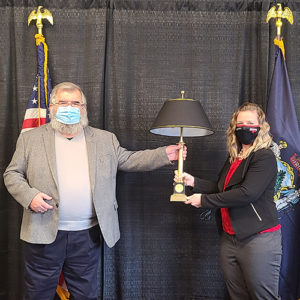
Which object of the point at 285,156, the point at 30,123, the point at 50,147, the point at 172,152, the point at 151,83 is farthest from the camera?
the point at 151,83

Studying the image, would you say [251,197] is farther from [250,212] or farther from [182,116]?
[182,116]

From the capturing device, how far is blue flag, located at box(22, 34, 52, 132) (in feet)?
8.27

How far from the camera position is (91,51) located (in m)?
2.62

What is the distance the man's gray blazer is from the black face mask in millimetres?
486

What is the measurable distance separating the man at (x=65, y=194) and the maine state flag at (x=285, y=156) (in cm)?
75

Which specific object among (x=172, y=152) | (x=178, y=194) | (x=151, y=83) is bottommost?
(x=178, y=194)

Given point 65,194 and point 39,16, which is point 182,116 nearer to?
point 65,194

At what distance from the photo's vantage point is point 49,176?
2062 millimetres

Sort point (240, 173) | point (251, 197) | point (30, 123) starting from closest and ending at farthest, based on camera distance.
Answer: point (251, 197)
point (240, 173)
point (30, 123)

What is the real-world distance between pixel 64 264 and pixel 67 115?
36.5 inches

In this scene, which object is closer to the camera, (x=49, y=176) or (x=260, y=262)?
(x=260, y=262)

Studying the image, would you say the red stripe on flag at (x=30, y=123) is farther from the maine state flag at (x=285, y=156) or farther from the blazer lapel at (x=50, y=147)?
the maine state flag at (x=285, y=156)

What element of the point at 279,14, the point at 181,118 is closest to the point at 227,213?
the point at 181,118

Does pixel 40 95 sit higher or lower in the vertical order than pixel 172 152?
higher
